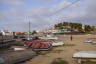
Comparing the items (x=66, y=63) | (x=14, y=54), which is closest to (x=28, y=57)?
(x=14, y=54)

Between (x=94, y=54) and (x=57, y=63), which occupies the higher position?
(x=94, y=54)

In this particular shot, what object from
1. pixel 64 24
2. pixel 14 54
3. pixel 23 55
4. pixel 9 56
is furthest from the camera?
pixel 64 24

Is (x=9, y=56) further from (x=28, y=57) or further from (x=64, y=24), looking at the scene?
(x=64, y=24)

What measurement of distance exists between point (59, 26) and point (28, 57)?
150245 millimetres

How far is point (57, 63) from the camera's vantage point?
16312 mm

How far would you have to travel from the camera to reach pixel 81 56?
1495 cm

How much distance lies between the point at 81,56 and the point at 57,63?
2.69 metres

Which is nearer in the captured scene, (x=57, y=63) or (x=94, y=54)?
(x=94, y=54)

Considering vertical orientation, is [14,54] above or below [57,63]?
above

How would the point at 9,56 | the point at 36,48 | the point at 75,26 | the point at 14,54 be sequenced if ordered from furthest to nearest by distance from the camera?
1. the point at 75,26
2. the point at 36,48
3. the point at 14,54
4. the point at 9,56

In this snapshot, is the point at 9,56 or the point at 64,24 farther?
the point at 64,24

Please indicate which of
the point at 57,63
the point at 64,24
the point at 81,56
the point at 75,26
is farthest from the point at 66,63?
the point at 64,24

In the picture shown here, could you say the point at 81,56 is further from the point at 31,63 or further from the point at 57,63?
the point at 31,63

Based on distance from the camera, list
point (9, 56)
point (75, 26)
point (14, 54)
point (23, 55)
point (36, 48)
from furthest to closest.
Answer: point (75, 26) < point (36, 48) < point (23, 55) < point (14, 54) < point (9, 56)
